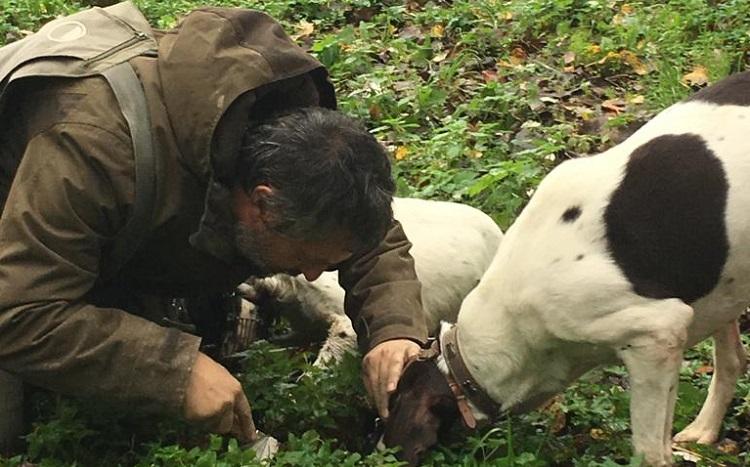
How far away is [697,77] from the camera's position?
7.52 meters

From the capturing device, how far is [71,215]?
379 cm

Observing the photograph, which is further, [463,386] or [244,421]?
[463,386]

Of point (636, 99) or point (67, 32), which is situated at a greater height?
point (67, 32)

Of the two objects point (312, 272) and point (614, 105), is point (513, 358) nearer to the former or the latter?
point (312, 272)

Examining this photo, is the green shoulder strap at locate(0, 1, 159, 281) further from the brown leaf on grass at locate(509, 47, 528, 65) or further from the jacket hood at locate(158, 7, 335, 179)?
the brown leaf on grass at locate(509, 47, 528, 65)

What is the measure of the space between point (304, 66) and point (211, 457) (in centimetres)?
131

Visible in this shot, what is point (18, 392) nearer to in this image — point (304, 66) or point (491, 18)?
point (304, 66)

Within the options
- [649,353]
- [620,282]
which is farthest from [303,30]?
[649,353]

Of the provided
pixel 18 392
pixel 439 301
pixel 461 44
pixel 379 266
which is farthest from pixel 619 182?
pixel 461 44

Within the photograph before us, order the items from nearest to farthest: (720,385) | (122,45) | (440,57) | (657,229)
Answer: (122,45) → (657,229) → (720,385) → (440,57)

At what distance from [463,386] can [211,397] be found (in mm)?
1021

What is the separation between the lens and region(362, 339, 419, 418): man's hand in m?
4.52

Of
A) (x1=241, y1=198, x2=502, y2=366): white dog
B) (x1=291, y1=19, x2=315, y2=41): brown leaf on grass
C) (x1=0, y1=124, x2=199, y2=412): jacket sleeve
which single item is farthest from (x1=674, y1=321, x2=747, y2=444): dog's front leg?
(x1=291, y1=19, x2=315, y2=41): brown leaf on grass

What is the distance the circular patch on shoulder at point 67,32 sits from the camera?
4.13 metres
